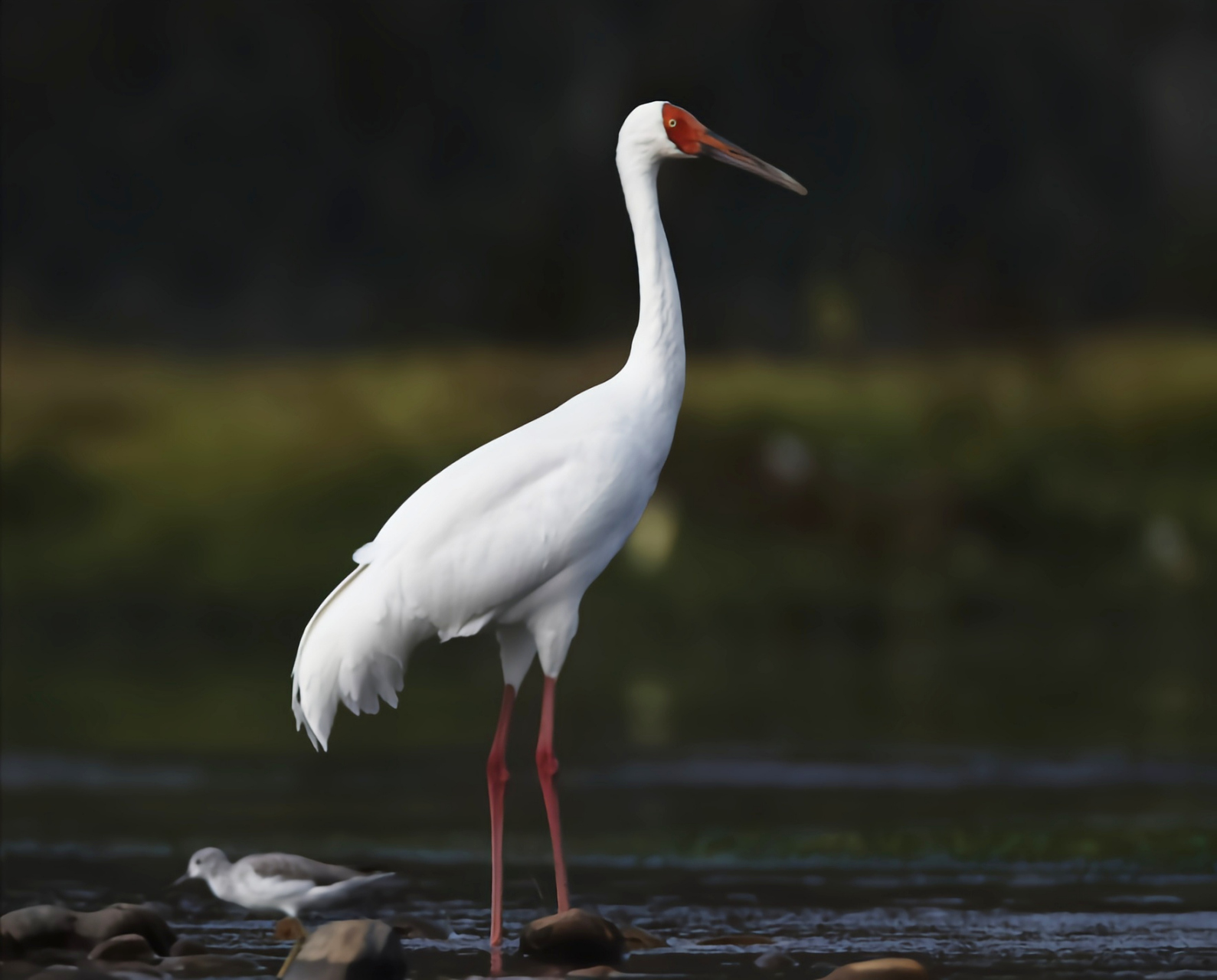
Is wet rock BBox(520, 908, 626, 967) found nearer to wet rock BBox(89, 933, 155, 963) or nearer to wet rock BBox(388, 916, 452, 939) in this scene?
wet rock BBox(388, 916, 452, 939)

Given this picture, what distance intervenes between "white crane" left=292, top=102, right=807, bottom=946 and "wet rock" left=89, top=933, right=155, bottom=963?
3.99 feet

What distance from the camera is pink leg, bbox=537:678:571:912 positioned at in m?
8.62

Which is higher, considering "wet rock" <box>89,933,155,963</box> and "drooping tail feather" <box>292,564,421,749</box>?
"drooping tail feather" <box>292,564,421,749</box>

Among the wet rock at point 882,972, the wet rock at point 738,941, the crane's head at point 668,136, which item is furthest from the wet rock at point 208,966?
the crane's head at point 668,136

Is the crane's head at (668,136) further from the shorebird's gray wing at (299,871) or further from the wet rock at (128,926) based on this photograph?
the wet rock at (128,926)

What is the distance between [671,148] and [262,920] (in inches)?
172

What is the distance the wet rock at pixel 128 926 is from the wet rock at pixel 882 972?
9.68 ft

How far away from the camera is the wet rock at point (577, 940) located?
805 cm

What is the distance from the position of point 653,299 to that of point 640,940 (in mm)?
3010

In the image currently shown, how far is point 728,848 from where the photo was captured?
11727 mm

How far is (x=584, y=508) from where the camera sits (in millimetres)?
8672

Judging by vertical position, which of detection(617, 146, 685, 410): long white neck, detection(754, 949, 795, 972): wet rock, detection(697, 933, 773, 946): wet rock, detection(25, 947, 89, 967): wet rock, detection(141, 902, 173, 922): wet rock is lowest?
detection(754, 949, 795, 972): wet rock

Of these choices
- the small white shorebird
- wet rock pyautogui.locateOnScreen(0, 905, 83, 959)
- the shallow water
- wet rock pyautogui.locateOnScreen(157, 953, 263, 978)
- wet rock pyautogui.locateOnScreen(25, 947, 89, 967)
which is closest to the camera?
wet rock pyautogui.locateOnScreen(157, 953, 263, 978)

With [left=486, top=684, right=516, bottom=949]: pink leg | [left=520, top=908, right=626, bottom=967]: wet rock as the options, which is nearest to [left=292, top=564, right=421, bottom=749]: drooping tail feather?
[left=486, top=684, right=516, bottom=949]: pink leg
